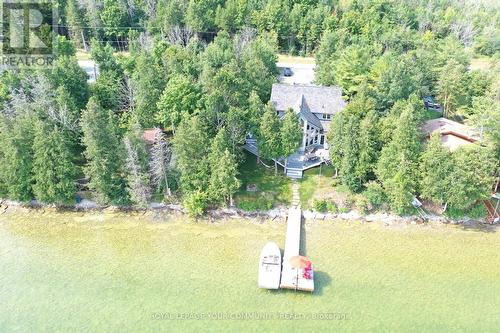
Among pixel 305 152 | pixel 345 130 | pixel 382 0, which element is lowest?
pixel 305 152

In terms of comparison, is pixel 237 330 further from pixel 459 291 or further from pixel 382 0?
pixel 382 0

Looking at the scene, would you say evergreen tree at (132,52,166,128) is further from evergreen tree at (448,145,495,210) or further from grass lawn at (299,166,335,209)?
evergreen tree at (448,145,495,210)

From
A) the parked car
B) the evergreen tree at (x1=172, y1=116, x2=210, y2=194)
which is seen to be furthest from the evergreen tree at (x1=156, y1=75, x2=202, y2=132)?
the parked car

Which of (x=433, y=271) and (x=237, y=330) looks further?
(x=433, y=271)

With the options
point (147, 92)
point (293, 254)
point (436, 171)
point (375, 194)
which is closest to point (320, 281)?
point (293, 254)

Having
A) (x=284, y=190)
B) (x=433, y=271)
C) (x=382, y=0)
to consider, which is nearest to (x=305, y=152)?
(x=284, y=190)

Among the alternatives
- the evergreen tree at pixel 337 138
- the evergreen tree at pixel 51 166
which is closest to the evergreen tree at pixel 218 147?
the evergreen tree at pixel 337 138
